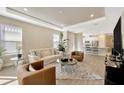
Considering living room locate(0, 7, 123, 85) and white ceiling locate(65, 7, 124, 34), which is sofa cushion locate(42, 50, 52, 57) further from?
white ceiling locate(65, 7, 124, 34)

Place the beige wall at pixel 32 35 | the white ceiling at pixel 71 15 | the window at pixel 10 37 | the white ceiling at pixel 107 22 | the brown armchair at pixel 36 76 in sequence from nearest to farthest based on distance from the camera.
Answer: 1. the brown armchair at pixel 36 76
2. the white ceiling at pixel 107 22
3. the white ceiling at pixel 71 15
4. the window at pixel 10 37
5. the beige wall at pixel 32 35

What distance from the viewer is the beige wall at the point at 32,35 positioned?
7.28 meters

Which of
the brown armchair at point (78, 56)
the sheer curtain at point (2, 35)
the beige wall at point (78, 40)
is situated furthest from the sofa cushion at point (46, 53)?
the beige wall at point (78, 40)

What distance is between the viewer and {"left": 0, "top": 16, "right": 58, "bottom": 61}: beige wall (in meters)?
7.28

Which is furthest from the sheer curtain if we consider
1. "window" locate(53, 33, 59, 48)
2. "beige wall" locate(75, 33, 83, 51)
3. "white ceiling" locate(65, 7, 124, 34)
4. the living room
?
"beige wall" locate(75, 33, 83, 51)

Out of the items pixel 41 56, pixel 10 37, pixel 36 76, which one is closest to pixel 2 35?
pixel 10 37

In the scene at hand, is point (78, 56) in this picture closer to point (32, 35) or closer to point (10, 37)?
point (32, 35)

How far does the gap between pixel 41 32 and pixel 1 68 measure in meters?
4.21

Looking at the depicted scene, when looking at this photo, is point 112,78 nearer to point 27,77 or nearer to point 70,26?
point 27,77

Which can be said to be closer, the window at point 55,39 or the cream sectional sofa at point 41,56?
the cream sectional sofa at point 41,56

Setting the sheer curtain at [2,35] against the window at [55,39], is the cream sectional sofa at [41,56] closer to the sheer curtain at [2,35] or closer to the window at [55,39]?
the sheer curtain at [2,35]

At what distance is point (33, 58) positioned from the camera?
6551 millimetres
